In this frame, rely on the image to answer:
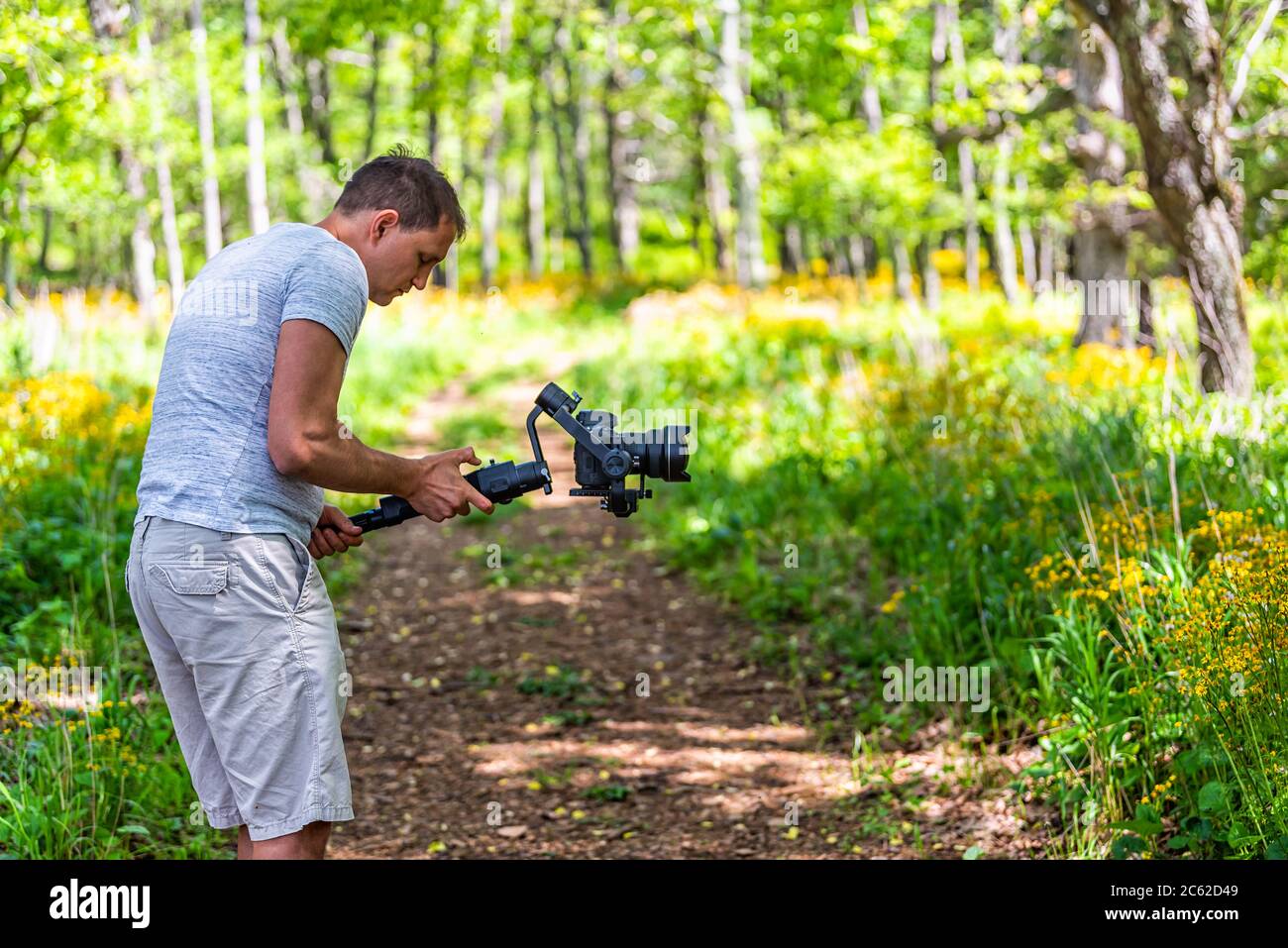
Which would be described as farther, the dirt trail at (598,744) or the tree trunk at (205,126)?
the tree trunk at (205,126)

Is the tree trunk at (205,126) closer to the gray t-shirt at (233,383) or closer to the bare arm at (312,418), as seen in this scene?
the gray t-shirt at (233,383)

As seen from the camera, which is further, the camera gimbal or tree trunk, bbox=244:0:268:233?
tree trunk, bbox=244:0:268:233

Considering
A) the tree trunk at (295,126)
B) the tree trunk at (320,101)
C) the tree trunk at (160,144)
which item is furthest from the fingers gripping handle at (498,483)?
the tree trunk at (320,101)

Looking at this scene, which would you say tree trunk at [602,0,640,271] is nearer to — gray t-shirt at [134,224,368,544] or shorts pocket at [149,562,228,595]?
gray t-shirt at [134,224,368,544]

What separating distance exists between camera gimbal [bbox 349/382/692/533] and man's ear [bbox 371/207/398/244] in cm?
56

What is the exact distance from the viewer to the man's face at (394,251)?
307 cm

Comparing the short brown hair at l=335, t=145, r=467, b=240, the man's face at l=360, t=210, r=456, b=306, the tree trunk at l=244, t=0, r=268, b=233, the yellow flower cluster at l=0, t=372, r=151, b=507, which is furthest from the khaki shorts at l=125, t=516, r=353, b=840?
the tree trunk at l=244, t=0, r=268, b=233

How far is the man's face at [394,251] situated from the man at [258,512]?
0.13m

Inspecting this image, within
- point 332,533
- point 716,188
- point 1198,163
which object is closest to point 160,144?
point 1198,163

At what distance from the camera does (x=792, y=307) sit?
16.1 metres

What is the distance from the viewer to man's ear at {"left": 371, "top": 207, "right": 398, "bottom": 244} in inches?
121

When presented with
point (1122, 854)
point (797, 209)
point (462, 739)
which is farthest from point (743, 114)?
point (1122, 854)

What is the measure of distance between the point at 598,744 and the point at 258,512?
3128 millimetres

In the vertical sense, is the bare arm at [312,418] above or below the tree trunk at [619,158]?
below
